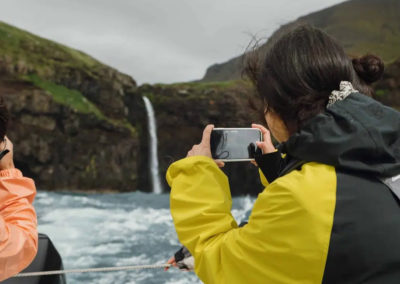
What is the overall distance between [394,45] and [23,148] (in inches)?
3814

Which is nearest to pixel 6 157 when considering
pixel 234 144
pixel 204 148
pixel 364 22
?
pixel 204 148

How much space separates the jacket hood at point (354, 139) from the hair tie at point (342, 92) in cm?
5

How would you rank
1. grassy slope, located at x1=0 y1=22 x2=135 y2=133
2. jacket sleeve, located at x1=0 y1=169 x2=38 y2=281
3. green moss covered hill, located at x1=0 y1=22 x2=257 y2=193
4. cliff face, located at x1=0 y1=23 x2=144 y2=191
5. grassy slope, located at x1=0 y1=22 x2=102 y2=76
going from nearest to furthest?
1. jacket sleeve, located at x1=0 y1=169 x2=38 y2=281
2. cliff face, located at x1=0 y1=23 x2=144 y2=191
3. green moss covered hill, located at x1=0 y1=22 x2=257 y2=193
4. grassy slope, located at x1=0 y1=22 x2=135 y2=133
5. grassy slope, located at x1=0 y1=22 x2=102 y2=76

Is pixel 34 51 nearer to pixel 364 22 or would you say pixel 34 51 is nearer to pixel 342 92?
pixel 342 92

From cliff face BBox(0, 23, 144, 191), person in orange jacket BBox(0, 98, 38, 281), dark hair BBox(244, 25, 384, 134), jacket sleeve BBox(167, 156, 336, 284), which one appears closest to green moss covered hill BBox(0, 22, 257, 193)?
cliff face BBox(0, 23, 144, 191)

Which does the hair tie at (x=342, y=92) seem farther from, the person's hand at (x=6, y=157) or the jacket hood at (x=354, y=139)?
the person's hand at (x=6, y=157)

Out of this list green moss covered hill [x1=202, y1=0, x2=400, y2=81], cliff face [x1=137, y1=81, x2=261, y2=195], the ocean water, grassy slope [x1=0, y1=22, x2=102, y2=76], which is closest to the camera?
the ocean water

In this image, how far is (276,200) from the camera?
0.99 metres

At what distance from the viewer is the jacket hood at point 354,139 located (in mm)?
957

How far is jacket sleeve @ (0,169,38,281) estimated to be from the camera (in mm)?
1309

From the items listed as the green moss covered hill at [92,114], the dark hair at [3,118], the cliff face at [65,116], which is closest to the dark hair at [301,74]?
the dark hair at [3,118]

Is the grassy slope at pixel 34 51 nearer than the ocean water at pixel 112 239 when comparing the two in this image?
No

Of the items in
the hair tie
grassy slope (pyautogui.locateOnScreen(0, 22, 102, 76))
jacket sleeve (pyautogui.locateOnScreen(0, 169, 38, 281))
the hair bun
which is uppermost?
grassy slope (pyautogui.locateOnScreen(0, 22, 102, 76))

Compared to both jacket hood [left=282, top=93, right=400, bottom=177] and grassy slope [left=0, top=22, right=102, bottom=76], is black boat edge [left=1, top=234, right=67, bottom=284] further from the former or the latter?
grassy slope [left=0, top=22, right=102, bottom=76]
